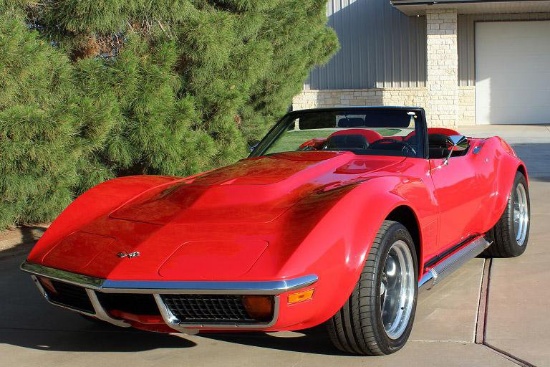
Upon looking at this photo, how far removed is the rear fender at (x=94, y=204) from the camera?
14.0 ft

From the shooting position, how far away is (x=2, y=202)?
22.2ft

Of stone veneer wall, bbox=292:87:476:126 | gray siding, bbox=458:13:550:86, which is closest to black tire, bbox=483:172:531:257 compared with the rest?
stone veneer wall, bbox=292:87:476:126

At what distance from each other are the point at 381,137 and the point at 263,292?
2139mm

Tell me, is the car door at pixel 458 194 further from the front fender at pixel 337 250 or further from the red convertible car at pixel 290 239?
the front fender at pixel 337 250

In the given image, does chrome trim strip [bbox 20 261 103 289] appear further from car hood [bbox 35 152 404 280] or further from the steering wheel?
the steering wheel

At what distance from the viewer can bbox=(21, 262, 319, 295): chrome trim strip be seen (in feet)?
10.8

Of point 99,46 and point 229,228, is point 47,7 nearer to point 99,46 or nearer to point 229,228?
point 99,46

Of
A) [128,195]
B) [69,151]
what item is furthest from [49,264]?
[69,151]

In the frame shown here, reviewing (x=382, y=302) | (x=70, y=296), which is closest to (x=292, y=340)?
(x=382, y=302)

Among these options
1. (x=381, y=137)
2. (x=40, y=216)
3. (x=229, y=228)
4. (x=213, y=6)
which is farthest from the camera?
(x=213, y=6)

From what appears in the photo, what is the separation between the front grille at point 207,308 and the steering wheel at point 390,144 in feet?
6.44

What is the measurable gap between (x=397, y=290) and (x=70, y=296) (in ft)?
5.75

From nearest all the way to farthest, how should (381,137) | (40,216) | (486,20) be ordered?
(381,137) → (40,216) → (486,20)

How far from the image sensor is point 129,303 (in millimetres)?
3695
